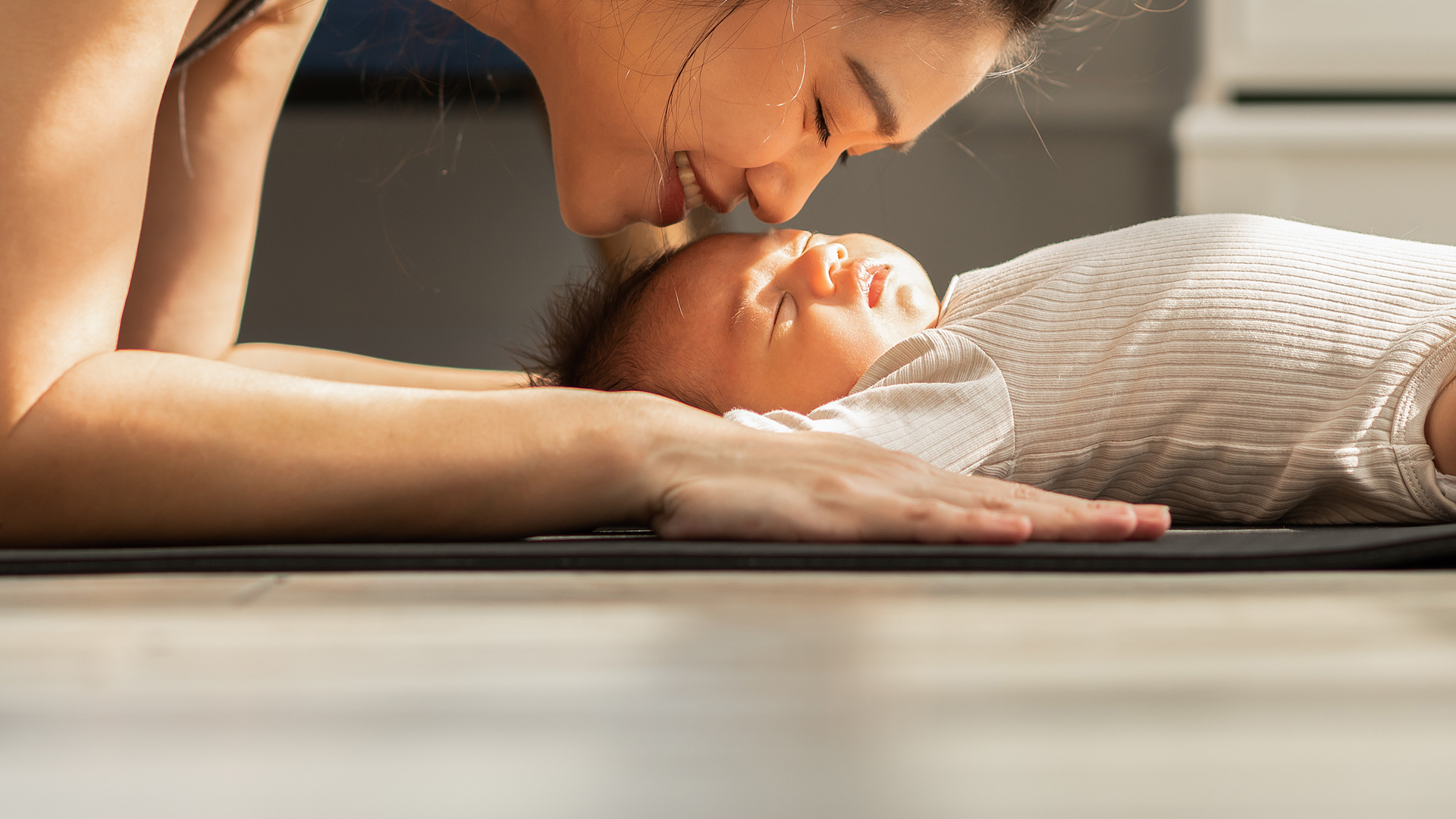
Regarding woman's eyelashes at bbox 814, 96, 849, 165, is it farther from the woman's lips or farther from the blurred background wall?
the blurred background wall

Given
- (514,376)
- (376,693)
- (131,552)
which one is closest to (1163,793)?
(376,693)

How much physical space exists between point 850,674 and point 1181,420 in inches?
22.1

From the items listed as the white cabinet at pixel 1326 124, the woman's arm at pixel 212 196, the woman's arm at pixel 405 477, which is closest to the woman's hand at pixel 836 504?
the woman's arm at pixel 405 477

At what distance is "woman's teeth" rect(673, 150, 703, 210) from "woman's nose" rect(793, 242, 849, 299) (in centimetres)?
16

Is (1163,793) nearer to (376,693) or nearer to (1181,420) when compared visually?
(376,693)

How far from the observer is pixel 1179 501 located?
33.0 inches

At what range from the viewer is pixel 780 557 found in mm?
505

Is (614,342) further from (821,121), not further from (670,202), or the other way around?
(821,121)

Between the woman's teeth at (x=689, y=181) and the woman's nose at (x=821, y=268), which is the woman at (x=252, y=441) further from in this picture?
the woman's teeth at (x=689, y=181)

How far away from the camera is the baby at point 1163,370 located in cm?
73

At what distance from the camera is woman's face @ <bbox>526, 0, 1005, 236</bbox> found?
921 millimetres

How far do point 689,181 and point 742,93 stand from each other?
0.16 meters

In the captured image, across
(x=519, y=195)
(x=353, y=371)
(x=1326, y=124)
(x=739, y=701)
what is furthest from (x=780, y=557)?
(x=1326, y=124)

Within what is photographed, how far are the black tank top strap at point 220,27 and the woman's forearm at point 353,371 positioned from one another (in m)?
0.37
